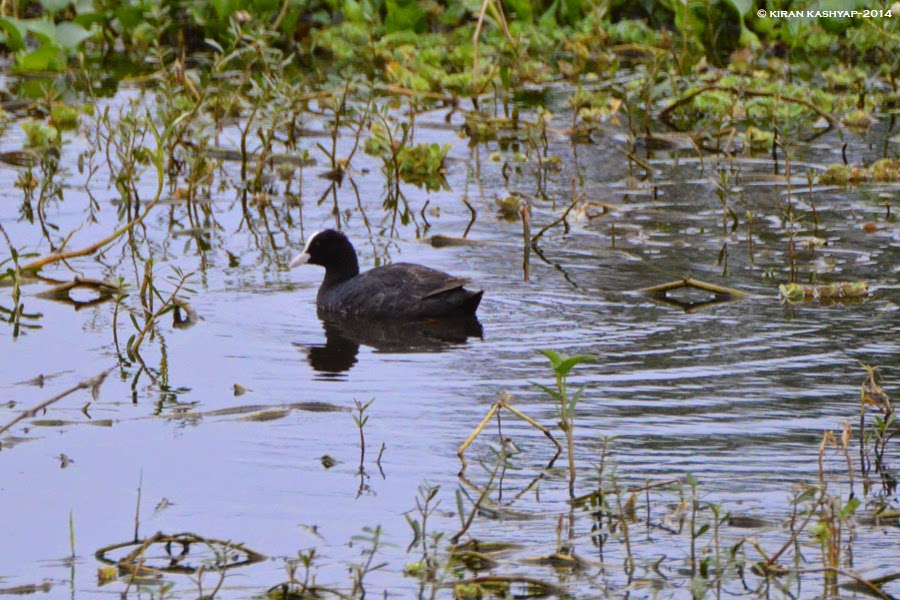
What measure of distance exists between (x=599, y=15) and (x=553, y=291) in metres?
8.98

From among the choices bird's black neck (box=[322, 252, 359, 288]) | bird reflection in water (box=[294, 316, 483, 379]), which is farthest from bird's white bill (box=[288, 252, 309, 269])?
bird reflection in water (box=[294, 316, 483, 379])

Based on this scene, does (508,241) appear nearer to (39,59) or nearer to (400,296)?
(400,296)

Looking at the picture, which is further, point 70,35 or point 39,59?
point 39,59

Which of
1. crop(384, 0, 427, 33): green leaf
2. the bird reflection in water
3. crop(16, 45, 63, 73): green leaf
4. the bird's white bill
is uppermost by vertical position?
crop(384, 0, 427, 33): green leaf

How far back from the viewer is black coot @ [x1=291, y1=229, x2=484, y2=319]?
8727mm

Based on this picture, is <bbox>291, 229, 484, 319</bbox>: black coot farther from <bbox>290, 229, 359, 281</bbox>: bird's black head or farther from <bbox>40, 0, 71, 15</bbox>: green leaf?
<bbox>40, 0, 71, 15</bbox>: green leaf

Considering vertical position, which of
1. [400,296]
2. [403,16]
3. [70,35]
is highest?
[403,16]

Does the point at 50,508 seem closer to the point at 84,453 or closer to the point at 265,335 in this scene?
the point at 84,453

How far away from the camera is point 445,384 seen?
24.2 ft

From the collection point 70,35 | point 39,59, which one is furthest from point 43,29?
point 39,59

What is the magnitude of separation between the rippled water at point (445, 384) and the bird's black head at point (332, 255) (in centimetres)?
25

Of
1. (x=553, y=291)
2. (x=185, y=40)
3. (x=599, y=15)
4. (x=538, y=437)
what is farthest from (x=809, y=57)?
(x=538, y=437)

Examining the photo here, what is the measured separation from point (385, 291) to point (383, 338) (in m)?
0.40

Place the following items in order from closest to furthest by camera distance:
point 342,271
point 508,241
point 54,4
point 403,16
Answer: point 342,271 < point 508,241 < point 54,4 < point 403,16
